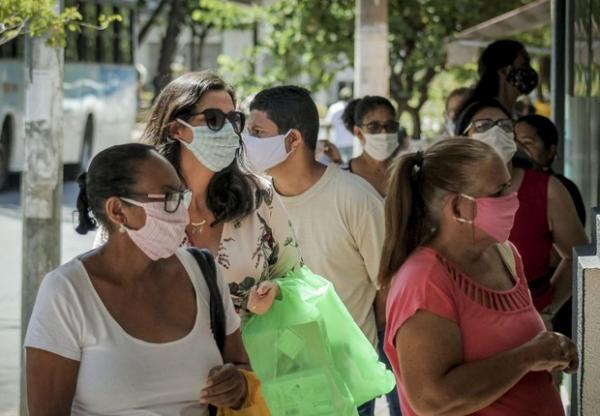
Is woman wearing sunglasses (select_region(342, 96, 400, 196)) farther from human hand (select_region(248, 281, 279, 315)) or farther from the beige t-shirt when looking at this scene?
human hand (select_region(248, 281, 279, 315))

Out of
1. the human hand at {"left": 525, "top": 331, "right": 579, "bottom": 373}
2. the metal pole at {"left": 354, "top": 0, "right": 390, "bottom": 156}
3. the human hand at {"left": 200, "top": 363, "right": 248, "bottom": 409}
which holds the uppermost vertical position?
the metal pole at {"left": 354, "top": 0, "right": 390, "bottom": 156}

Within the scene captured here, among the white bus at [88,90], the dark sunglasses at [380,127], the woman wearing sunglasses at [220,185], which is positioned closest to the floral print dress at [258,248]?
the woman wearing sunglasses at [220,185]

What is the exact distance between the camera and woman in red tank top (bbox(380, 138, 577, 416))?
12.4ft

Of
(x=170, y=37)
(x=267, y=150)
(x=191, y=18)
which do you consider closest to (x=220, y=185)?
(x=267, y=150)

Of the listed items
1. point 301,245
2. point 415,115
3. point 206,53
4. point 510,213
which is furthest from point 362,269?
point 206,53

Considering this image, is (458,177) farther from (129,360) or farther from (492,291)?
(129,360)

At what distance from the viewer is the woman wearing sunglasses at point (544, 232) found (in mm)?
6023

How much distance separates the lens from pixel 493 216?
13.0 feet

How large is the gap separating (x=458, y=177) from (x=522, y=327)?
459 mm

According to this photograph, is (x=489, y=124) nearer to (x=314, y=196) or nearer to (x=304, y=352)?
(x=314, y=196)

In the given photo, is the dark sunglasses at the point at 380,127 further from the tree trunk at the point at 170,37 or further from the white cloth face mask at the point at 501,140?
the tree trunk at the point at 170,37

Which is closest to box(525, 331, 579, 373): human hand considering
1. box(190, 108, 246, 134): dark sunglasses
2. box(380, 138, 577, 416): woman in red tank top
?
box(380, 138, 577, 416): woman in red tank top

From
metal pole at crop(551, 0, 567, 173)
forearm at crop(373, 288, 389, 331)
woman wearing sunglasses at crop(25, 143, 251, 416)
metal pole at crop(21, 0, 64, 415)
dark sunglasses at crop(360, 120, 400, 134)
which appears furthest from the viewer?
metal pole at crop(551, 0, 567, 173)

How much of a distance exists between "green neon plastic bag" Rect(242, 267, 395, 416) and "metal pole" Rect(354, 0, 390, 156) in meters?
7.39
